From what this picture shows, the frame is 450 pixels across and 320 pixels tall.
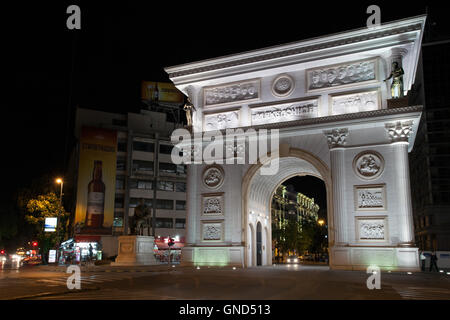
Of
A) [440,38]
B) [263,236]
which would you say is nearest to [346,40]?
[263,236]

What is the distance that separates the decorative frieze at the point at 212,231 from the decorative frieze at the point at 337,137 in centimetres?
872

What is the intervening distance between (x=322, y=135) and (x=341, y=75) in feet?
12.7

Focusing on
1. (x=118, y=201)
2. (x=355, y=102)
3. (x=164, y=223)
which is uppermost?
(x=355, y=102)

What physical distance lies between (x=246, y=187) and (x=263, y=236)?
6271 mm

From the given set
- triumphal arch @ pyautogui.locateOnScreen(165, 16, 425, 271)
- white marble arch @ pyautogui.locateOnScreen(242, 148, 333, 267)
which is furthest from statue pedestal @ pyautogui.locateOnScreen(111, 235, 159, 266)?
white marble arch @ pyautogui.locateOnScreen(242, 148, 333, 267)

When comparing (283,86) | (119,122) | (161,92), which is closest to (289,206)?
(161,92)

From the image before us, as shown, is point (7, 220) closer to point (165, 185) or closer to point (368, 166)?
point (165, 185)

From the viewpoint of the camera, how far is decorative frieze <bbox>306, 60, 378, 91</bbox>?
25.9 m

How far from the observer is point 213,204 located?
94.8 feet

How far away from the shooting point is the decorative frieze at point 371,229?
23.8m

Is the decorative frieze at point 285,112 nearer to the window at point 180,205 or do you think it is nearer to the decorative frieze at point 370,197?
the decorative frieze at point 370,197

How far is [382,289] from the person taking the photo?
13461 millimetres

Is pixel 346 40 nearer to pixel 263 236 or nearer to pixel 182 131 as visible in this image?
pixel 182 131

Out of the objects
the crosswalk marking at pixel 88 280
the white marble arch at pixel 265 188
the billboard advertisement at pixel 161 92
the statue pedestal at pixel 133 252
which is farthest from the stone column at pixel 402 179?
the billboard advertisement at pixel 161 92
